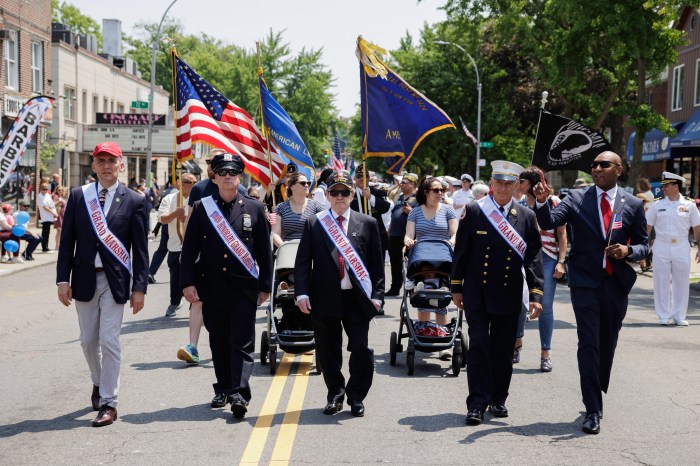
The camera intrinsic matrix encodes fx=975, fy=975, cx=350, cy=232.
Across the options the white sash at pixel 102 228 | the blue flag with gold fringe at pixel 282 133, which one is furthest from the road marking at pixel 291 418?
the blue flag with gold fringe at pixel 282 133

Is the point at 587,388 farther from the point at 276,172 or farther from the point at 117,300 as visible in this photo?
the point at 276,172

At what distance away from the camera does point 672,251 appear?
13258 mm

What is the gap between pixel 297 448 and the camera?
6270 millimetres

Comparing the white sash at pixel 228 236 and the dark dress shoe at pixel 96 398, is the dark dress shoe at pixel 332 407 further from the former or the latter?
the dark dress shoe at pixel 96 398

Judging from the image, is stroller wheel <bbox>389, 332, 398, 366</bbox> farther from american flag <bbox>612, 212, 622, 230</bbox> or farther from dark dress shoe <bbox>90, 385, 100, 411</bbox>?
dark dress shoe <bbox>90, 385, 100, 411</bbox>

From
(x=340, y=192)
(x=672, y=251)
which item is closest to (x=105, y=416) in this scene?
(x=340, y=192)

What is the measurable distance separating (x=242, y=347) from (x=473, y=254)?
6.07ft

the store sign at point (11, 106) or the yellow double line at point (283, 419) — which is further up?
the store sign at point (11, 106)

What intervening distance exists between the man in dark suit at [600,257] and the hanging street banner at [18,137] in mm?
14075

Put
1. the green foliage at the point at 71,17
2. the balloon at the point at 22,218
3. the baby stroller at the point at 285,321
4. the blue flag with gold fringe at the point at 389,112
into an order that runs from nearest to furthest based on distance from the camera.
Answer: the baby stroller at the point at 285,321
the blue flag with gold fringe at the point at 389,112
the balloon at the point at 22,218
the green foliage at the point at 71,17

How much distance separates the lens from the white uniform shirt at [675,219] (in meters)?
13.2

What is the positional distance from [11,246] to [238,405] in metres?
15.7

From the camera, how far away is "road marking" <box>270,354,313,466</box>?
20.0 feet

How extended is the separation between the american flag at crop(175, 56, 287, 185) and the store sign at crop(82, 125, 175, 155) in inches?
1318
